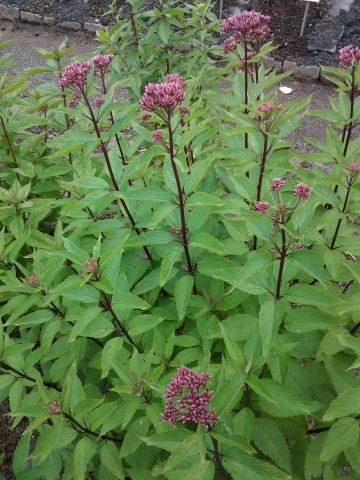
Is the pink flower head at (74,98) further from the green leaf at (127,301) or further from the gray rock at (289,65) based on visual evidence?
the gray rock at (289,65)

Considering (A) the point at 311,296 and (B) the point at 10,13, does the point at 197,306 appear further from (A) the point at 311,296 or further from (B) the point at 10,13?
(B) the point at 10,13

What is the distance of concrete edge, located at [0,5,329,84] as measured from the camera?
20.0ft

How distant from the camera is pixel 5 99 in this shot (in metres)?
2.46

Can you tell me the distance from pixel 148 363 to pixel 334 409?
0.62 m

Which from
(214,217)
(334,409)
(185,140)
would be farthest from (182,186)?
(334,409)

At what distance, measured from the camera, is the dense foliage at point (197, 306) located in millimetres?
1358

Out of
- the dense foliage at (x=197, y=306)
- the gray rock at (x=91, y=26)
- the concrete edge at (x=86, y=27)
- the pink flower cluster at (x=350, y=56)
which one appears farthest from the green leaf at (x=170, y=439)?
the gray rock at (x=91, y=26)

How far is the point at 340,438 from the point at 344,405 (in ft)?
0.58

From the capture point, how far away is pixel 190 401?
1124 millimetres

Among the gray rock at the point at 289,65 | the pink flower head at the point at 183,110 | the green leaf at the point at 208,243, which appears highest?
the pink flower head at the point at 183,110

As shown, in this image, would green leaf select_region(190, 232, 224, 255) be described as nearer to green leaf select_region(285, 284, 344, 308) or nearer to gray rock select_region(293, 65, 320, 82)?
green leaf select_region(285, 284, 344, 308)

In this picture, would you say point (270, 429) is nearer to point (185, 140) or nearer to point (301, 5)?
point (185, 140)

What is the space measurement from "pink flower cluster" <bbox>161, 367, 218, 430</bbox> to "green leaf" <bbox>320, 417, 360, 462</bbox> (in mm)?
518

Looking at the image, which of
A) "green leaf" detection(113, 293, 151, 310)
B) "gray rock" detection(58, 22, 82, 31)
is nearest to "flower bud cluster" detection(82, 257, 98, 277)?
"green leaf" detection(113, 293, 151, 310)
